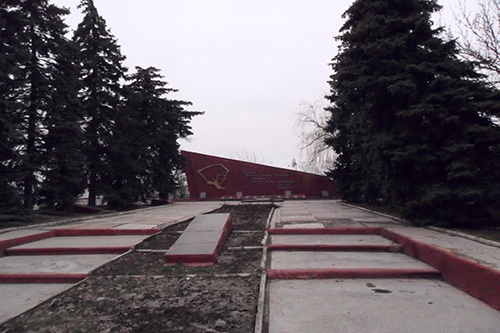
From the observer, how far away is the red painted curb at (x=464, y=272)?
3545 mm

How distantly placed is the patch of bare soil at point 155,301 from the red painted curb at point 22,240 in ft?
Answer: 8.40

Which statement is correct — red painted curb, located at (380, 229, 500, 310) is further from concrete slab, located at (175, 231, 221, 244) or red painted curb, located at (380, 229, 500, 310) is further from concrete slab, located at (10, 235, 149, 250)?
concrete slab, located at (10, 235, 149, 250)

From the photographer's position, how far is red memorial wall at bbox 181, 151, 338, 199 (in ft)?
86.7

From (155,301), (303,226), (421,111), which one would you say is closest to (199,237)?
(155,301)

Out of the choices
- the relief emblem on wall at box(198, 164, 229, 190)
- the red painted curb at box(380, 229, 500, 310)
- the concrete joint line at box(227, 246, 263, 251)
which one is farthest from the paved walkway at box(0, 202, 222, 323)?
the relief emblem on wall at box(198, 164, 229, 190)

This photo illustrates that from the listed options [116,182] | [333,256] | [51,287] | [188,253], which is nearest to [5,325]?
[51,287]

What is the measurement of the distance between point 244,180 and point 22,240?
2037 cm

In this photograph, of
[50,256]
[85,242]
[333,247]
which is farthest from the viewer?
[85,242]

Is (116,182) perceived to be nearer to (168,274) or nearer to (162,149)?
(162,149)

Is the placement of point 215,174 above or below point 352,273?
above

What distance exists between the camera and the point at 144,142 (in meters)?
18.0

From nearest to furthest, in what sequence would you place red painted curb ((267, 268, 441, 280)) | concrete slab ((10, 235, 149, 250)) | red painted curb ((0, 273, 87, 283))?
red painted curb ((267, 268, 441, 280)) < red painted curb ((0, 273, 87, 283)) < concrete slab ((10, 235, 149, 250))

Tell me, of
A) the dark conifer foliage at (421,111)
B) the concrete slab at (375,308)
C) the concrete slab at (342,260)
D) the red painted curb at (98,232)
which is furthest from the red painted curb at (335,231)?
the red painted curb at (98,232)

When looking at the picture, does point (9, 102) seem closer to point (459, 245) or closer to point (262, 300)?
point (262, 300)
